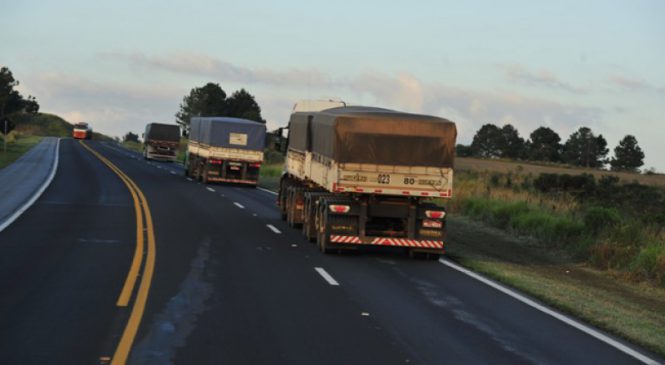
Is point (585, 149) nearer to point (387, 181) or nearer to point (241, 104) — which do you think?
point (241, 104)

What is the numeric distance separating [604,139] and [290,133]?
151 metres

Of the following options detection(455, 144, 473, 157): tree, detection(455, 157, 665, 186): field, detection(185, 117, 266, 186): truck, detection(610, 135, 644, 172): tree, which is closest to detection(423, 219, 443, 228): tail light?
detection(185, 117, 266, 186): truck

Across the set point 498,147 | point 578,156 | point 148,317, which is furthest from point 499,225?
point 498,147

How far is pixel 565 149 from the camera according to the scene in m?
177

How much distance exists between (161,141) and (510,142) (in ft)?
409

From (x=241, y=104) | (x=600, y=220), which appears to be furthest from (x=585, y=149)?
(x=600, y=220)

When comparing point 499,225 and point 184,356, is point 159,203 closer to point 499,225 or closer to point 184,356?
point 499,225

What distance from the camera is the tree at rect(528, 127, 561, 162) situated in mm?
173750

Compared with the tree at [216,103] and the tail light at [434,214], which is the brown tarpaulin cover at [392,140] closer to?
the tail light at [434,214]

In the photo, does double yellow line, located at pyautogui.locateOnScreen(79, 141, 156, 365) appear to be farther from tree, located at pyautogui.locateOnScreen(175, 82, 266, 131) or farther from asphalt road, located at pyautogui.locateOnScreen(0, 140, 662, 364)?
tree, located at pyautogui.locateOnScreen(175, 82, 266, 131)

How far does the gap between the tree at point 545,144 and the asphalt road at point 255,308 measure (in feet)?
511

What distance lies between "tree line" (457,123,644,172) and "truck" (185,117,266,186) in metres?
108

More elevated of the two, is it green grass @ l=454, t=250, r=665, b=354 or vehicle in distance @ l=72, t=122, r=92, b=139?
vehicle in distance @ l=72, t=122, r=92, b=139

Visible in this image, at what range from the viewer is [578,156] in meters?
171
